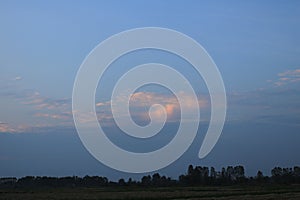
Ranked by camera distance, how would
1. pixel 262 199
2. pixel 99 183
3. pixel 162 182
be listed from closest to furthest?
1. pixel 262 199
2. pixel 162 182
3. pixel 99 183

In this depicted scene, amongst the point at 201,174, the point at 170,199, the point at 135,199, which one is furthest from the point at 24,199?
the point at 201,174

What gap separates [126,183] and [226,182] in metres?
18.3

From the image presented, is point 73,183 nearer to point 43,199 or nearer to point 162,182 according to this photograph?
point 162,182

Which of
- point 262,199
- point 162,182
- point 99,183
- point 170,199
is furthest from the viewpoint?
point 99,183

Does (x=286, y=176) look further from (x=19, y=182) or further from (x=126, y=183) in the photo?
(x=19, y=182)

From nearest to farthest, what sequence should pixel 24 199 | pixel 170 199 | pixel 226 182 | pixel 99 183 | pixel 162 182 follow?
pixel 170 199 → pixel 24 199 → pixel 226 182 → pixel 162 182 → pixel 99 183

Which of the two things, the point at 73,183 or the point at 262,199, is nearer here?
the point at 262,199

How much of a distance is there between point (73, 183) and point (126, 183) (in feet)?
78.0

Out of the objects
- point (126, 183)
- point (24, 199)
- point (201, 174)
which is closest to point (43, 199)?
point (24, 199)

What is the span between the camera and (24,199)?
139 ft

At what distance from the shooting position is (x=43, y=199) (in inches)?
1668

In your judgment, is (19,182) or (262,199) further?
(19,182)

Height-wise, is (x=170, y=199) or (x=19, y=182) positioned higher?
(x=19, y=182)

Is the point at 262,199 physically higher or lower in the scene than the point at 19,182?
lower
